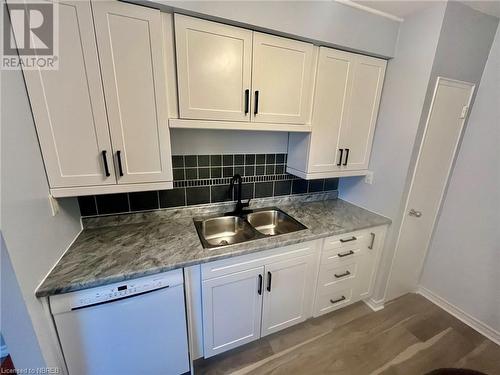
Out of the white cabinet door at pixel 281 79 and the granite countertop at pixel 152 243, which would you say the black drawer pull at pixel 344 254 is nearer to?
the granite countertop at pixel 152 243

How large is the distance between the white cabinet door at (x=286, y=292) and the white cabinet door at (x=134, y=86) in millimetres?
1033

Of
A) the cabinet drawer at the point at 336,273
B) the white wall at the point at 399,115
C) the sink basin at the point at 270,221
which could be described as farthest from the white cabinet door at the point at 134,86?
the white wall at the point at 399,115

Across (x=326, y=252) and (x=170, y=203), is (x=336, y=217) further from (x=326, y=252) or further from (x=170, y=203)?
(x=170, y=203)

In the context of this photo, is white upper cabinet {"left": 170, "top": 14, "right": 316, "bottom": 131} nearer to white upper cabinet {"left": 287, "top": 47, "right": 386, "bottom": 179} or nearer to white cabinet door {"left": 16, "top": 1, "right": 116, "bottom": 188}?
white upper cabinet {"left": 287, "top": 47, "right": 386, "bottom": 179}

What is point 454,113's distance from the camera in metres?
1.65

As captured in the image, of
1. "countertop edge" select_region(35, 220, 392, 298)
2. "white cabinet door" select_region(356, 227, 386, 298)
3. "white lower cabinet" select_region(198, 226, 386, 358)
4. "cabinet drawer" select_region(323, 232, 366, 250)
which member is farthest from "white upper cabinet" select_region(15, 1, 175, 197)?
"white cabinet door" select_region(356, 227, 386, 298)

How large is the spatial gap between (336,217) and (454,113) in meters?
1.23

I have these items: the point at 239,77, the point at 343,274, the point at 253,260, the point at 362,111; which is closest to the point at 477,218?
the point at 343,274

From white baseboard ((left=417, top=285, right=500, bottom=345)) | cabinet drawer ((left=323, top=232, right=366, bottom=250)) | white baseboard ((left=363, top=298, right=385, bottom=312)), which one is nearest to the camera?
cabinet drawer ((left=323, top=232, right=366, bottom=250))

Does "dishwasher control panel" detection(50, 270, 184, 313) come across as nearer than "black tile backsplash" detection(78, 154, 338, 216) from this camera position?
Yes

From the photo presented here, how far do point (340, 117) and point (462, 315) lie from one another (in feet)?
6.97

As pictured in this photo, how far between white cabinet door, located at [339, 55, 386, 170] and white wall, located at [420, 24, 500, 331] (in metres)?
0.79

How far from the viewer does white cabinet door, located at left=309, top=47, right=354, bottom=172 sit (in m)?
1.51

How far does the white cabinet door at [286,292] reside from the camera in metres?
1.46
